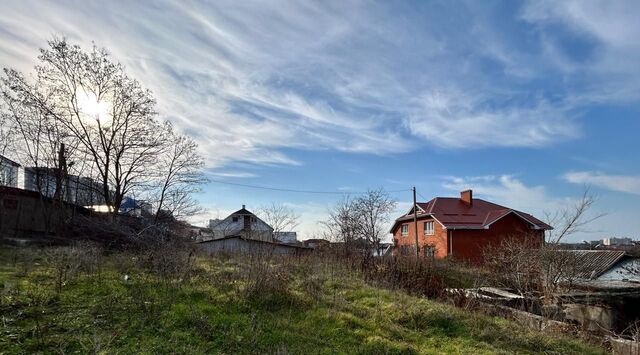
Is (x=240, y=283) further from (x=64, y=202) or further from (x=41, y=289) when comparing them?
(x=64, y=202)

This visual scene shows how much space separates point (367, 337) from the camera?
6.00m

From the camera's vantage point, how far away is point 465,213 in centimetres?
3031

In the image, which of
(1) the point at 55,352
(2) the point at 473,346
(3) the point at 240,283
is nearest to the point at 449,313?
(2) the point at 473,346

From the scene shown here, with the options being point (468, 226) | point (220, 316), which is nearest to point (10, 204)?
point (220, 316)

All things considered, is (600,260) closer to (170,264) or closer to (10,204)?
(170,264)

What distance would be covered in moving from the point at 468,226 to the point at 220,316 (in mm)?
25335

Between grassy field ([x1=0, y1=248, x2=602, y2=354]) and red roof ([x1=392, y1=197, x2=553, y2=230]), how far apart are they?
21402 millimetres

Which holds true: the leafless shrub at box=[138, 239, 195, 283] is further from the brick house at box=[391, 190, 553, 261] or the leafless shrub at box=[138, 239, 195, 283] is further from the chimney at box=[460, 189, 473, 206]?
the chimney at box=[460, 189, 473, 206]

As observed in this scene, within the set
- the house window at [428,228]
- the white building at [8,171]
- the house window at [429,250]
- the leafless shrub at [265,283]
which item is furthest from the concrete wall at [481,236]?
the white building at [8,171]

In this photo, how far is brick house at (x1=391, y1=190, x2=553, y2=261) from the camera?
2823 cm

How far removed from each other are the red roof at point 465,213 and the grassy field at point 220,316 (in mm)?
21402

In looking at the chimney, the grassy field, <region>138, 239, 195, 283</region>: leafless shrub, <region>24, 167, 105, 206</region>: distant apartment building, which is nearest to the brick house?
the chimney

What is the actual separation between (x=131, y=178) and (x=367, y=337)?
1933cm

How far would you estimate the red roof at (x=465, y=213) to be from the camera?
28.7m
